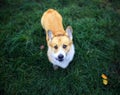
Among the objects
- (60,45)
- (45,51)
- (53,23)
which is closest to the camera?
(60,45)

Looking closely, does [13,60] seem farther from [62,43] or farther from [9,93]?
[62,43]

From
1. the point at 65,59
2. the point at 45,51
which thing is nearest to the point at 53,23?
the point at 45,51

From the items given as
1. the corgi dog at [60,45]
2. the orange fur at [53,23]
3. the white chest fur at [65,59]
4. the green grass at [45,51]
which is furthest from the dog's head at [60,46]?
the green grass at [45,51]

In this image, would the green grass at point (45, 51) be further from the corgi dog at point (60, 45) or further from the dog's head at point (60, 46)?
the dog's head at point (60, 46)

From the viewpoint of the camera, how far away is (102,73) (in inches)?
163

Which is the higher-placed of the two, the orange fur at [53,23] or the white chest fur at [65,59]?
the orange fur at [53,23]

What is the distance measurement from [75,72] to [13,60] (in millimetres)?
1370

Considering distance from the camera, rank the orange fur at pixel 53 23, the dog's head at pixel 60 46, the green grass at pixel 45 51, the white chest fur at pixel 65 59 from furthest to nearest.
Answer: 1. the orange fur at pixel 53 23
2. the green grass at pixel 45 51
3. the white chest fur at pixel 65 59
4. the dog's head at pixel 60 46

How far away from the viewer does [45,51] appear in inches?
173

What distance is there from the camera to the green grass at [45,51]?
154 inches

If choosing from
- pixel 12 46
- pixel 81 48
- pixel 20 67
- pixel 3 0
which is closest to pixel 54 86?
pixel 20 67

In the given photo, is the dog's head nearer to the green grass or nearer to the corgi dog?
the corgi dog

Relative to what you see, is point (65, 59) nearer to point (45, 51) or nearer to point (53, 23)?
point (45, 51)

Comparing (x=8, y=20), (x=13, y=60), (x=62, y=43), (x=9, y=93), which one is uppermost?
(x=62, y=43)
